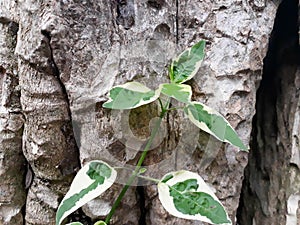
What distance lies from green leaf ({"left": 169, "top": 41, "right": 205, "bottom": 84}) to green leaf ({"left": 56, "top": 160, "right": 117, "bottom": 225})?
217 mm

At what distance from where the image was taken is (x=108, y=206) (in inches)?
28.8

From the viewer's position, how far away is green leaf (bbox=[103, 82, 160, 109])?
58 cm

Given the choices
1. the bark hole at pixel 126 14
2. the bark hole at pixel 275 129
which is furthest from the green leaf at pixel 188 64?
the bark hole at pixel 275 129

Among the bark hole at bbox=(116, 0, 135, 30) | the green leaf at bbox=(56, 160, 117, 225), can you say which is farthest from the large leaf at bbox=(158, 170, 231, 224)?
the bark hole at bbox=(116, 0, 135, 30)

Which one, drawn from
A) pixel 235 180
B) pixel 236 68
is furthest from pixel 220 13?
pixel 235 180

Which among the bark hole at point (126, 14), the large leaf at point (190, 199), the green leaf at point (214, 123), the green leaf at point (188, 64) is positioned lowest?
the large leaf at point (190, 199)

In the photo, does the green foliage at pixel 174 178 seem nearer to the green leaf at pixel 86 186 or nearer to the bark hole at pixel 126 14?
the green leaf at pixel 86 186

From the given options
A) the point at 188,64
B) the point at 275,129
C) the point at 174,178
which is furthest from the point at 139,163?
the point at 275,129

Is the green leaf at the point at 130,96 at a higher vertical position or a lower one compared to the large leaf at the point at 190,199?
higher

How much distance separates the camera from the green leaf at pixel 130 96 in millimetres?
575

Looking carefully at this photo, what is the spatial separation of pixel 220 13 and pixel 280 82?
0.91 feet

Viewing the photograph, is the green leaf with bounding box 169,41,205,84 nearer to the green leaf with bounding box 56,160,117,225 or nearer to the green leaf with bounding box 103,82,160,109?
the green leaf with bounding box 103,82,160,109

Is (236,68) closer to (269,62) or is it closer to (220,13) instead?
(220,13)

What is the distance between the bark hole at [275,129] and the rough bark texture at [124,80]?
14cm
